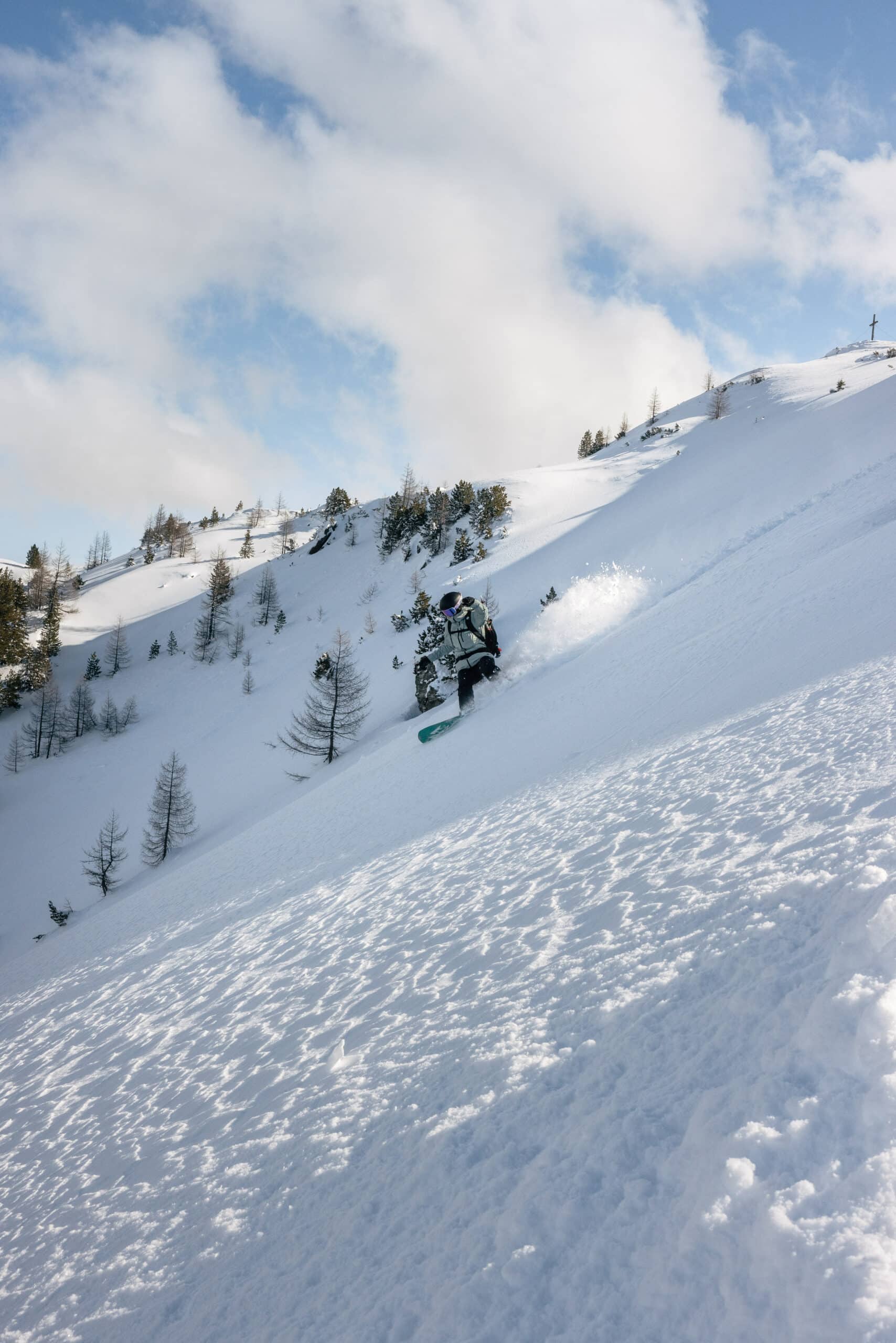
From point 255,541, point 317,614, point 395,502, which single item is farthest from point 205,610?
point 255,541

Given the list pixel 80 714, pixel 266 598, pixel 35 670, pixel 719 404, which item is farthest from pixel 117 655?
pixel 719 404

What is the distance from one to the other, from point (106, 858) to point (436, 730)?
77.9ft

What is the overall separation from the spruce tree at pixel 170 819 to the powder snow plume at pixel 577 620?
1634cm

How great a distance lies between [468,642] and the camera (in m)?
→ 13.5

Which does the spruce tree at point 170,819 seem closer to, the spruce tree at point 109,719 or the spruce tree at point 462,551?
the spruce tree at point 109,719

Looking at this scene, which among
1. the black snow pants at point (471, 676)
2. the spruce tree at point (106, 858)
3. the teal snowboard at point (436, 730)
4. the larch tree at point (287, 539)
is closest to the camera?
the teal snowboard at point (436, 730)

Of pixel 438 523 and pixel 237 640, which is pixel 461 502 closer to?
pixel 438 523

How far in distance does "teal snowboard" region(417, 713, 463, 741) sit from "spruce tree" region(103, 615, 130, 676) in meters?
54.6

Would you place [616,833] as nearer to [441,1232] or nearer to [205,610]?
[441,1232]

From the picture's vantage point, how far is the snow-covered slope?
1.80 metres

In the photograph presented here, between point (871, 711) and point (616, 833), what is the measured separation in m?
2.20

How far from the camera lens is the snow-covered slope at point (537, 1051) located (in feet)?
5.91

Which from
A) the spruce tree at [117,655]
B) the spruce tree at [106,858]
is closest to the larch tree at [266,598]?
the spruce tree at [117,655]

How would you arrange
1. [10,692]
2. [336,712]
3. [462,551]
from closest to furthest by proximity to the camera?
[336,712], [462,551], [10,692]
